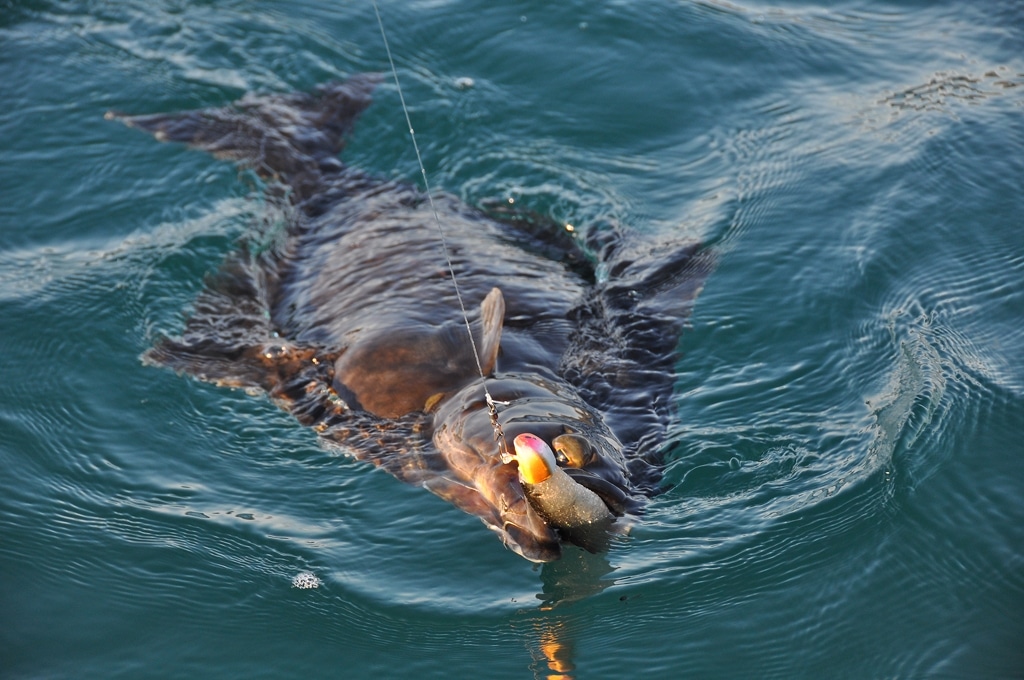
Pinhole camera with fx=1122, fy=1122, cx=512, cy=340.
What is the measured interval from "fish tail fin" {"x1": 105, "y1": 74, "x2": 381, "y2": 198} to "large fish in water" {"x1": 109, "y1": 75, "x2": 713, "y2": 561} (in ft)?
0.06

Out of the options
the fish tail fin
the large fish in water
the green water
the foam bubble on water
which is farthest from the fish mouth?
the fish tail fin

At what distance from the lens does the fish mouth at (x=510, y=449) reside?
4188 millimetres

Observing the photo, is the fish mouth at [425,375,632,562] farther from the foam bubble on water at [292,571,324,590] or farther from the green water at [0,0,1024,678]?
the foam bubble on water at [292,571,324,590]

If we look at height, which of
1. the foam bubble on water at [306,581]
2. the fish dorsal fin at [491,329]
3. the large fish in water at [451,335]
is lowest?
the foam bubble on water at [306,581]

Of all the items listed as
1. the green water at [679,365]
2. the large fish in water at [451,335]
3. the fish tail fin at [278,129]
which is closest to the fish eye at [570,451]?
the large fish in water at [451,335]

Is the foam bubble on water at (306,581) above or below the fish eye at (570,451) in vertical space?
below

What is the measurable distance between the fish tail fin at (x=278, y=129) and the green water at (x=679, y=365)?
0.54 feet

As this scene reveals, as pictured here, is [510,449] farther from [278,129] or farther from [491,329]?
[278,129]

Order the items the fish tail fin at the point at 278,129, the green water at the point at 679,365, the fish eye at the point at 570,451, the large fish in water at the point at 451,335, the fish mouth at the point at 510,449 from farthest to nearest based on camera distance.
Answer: the fish tail fin at the point at 278,129, the large fish in water at the point at 451,335, the green water at the point at 679,365, the fish eye at the point at 570,451, the fish mouth at the point at 510,449

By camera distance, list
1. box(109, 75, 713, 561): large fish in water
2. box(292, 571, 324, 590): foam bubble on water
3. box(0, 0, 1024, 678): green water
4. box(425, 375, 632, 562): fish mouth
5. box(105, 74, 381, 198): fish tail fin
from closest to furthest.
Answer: box(425, 375, 632, 562): fish mouth
box(0, 0, 1024, 678): green water
box(109, 75, 713, 561): large fish in water
box(292, 571, 324, 590): foam bubble on water
box(105, 74, 381, 198): fish tail fin

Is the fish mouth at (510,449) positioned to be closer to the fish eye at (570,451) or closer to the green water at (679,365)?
the fish eye at (570,451)

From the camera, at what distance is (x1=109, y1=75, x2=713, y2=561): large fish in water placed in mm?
4551

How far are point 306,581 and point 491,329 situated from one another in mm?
1353

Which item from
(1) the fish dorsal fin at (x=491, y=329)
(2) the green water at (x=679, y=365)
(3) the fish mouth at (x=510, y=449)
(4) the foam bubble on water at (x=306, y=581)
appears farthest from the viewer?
(1) the fish dorsal fin at (x=491, y=329)
